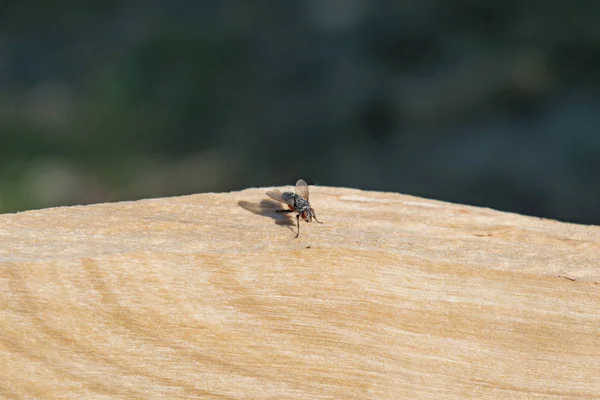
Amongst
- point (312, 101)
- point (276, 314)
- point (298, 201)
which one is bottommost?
point (276, 314)

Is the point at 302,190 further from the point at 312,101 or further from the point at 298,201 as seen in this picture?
the point at 312,101

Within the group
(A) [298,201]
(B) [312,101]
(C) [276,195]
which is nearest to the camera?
(A) [298,201]

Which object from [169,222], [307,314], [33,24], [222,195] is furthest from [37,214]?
[33,24]

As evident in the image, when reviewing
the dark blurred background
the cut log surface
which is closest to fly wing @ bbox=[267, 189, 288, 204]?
the cut log surface

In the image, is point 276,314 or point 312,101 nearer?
point 276,314

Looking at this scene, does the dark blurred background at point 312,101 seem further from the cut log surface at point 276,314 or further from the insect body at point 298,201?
the cut log surface at point 276,314

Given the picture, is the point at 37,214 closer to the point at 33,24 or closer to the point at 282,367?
the point at 282,367

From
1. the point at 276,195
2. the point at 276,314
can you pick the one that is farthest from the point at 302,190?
the point at 276,314
